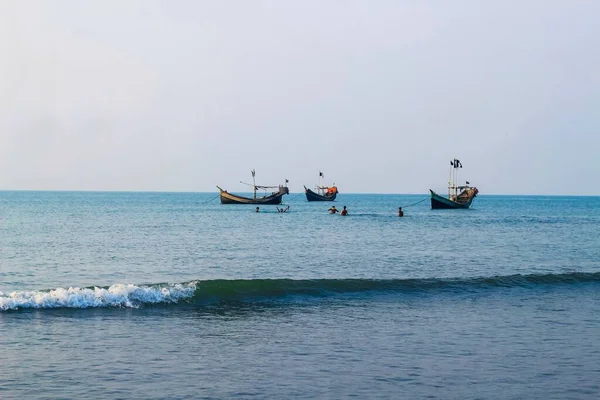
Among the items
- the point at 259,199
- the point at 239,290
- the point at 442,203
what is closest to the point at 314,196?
the point at 259,199

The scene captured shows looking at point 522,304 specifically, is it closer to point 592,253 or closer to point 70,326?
point 70,326

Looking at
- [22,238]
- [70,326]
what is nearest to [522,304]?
[70,326]

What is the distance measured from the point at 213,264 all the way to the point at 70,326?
48.1 ft

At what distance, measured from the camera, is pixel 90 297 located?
19297 mm

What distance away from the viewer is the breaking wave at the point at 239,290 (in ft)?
62.5

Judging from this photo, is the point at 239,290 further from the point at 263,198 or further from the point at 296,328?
the point at 263,198

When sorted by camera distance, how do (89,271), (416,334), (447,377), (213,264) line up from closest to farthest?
1. (447,377)
2. (416,334)
3. (89,271)
4. (213,264)

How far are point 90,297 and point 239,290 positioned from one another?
511 centimetres

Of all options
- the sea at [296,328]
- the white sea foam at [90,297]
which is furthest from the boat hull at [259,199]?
the white sea foam at [90,297]

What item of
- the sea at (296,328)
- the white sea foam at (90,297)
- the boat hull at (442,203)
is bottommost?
the sea at (296,328)

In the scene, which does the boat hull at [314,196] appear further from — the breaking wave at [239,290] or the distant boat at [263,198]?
the breaking wave at [239,290]

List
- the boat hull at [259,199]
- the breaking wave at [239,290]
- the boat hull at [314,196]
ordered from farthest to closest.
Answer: the boat hull at [314,196], the boat hull at [259,199], the breaking wave at [239,290]

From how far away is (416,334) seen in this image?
1579 cm

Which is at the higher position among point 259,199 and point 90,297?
point 259,199
